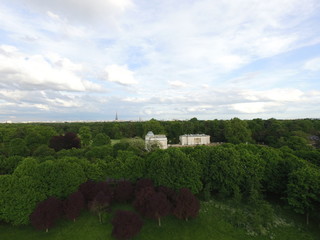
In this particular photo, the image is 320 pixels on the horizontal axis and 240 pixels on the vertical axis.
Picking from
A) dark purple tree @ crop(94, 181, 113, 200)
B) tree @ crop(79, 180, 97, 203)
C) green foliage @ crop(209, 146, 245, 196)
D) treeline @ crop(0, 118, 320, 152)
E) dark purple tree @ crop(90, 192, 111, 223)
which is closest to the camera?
dark purple tree @ crop(90, 192, 111, 223)

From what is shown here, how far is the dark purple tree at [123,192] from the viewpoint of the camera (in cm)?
2142

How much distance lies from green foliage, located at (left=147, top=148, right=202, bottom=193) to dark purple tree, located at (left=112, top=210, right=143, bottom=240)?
704 centimetres

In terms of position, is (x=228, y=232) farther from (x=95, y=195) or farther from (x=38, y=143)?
(x=38, y=143)

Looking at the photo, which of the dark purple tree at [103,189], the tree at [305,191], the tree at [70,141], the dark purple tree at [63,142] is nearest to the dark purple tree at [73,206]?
the dark purple tree at [103,189]

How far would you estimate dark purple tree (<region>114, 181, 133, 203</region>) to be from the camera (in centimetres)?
2142

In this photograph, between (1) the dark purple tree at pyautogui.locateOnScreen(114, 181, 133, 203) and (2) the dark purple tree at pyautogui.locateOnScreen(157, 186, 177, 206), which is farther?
(1) the dark purple tree at pyautogui.locateOnScreen(114, 181, 133, 203)

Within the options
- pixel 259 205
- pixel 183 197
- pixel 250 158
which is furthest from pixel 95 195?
pixel 250 158

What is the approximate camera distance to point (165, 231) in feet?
58.6

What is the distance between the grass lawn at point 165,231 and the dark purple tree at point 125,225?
192 centimetres

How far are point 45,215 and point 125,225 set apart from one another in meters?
7.45

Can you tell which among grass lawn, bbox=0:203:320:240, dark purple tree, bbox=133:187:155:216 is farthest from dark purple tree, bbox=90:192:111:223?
dark purple tree, bbox=133:187:155:216

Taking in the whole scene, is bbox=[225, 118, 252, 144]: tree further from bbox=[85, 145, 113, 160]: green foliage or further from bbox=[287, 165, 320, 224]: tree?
bbox=[85, 145, 113, 160]: green foliage

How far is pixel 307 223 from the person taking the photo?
18922 mm

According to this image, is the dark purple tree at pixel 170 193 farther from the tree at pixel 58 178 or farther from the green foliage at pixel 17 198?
the green foliage at pixel 17 198
